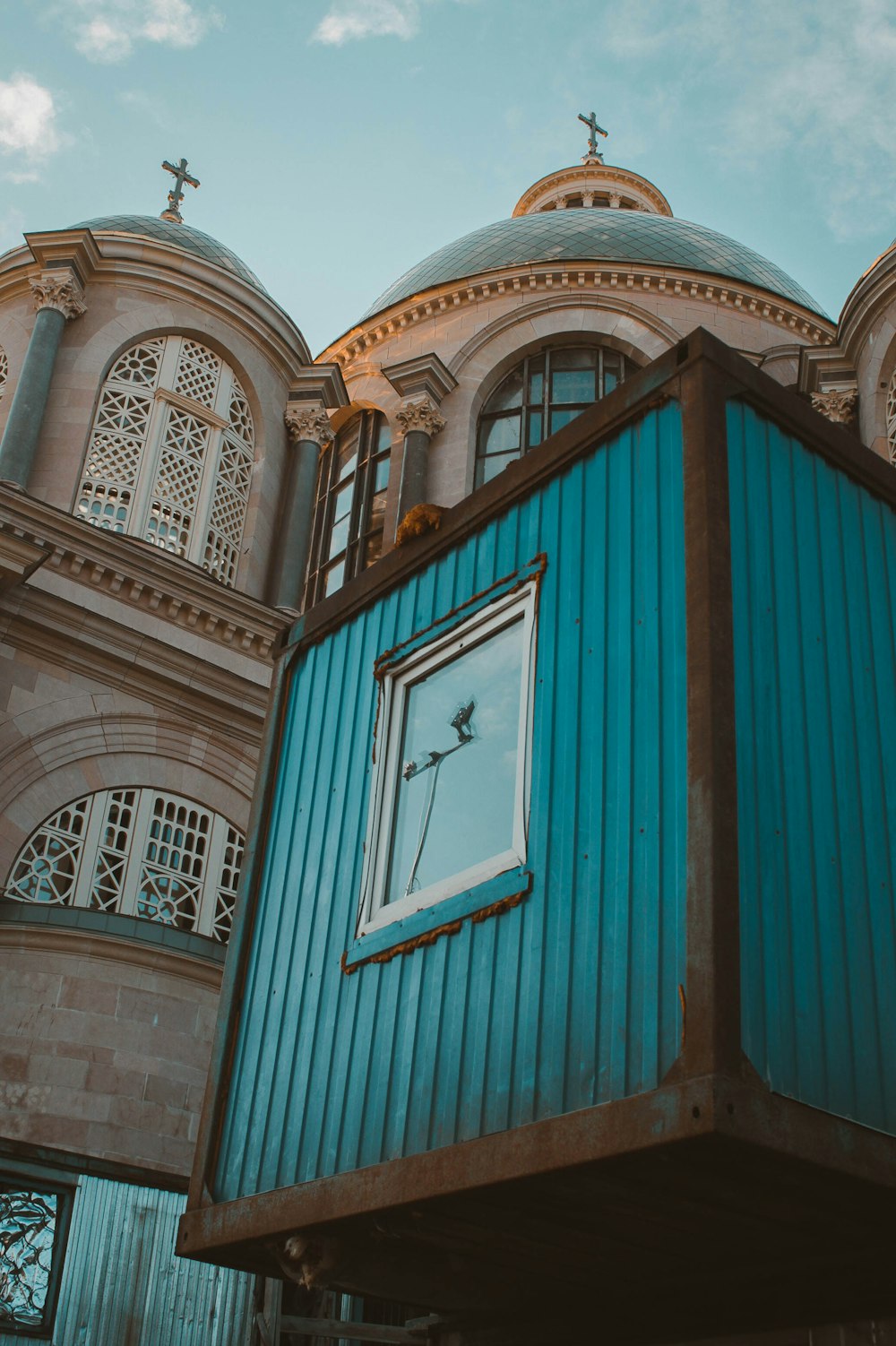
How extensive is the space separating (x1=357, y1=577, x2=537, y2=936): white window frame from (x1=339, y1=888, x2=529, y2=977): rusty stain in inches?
6.7

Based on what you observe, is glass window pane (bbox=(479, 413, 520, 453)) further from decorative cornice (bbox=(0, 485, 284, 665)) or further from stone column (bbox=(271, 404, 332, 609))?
decorative cornice (bbox=(0, 485, 284, 665))

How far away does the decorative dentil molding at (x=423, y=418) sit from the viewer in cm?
2006

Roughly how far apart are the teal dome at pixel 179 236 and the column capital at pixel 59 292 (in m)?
1.47

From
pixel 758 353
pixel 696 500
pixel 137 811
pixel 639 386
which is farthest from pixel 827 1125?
pixel 758 353

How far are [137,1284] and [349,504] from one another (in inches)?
427

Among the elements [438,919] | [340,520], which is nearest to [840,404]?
[340,520]

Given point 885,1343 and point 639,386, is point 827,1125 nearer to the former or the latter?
point 885,1343

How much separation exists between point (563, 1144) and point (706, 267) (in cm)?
1727

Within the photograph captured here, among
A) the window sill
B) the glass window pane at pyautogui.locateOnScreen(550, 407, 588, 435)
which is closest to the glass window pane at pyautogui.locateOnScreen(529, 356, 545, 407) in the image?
the glass window pane at pyautogui.locateOnScreen(550, 407, 588, 435)

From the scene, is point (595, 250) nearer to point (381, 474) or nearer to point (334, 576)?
point (381, 474)

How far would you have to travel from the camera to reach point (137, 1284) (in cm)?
1343

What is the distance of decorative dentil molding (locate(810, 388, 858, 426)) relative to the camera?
18.9 m

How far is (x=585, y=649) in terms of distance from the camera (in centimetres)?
768

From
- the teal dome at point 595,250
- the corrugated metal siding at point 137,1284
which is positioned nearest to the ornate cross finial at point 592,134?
the teal dome at point 595,250
